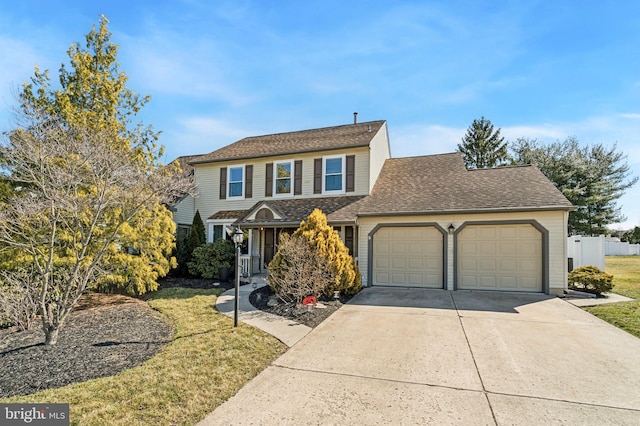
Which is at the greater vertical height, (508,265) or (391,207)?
(391,207)

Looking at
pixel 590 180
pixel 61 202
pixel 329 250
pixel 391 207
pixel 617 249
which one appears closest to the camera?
pixel 61 202

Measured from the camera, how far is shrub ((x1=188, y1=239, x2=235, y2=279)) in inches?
514

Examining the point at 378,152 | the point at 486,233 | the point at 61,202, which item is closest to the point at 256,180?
the point at 378,152

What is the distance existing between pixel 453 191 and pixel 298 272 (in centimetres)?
742

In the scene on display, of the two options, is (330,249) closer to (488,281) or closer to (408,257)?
(408,257)

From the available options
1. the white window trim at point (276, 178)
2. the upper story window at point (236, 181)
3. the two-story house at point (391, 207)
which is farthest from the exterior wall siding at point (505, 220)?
the upper story window at point (236, 181)

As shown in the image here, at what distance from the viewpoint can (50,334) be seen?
5.74 meters

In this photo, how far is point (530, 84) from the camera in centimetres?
1040

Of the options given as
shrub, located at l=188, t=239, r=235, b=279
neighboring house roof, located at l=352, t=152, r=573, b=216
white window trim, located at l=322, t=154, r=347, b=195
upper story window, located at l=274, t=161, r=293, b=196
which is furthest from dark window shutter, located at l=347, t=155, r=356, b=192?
shrub, located at l=188, t=239, r=235, b=279

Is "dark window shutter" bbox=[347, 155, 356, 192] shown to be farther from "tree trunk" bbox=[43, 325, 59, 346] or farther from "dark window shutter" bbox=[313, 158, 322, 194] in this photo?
"tree trunk" bbox=[43, 325, 59, 346]

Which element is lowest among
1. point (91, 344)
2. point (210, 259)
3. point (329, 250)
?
point (91, 344)

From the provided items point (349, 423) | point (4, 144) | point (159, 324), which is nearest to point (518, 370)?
point (349, 423)

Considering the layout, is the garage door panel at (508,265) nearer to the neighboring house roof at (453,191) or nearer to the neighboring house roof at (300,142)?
the neighboring house roof at (453,191)

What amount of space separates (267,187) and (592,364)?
484 inches
